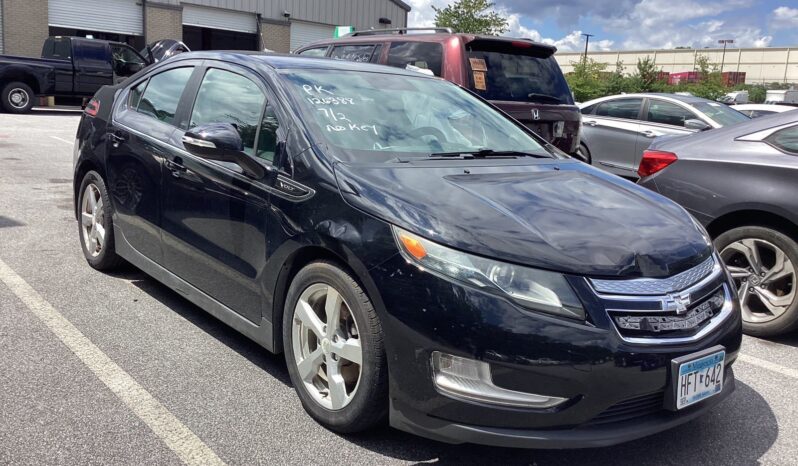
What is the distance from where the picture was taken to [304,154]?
127 inches

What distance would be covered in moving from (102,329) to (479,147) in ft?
7.65

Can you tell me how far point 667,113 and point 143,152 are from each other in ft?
25.7

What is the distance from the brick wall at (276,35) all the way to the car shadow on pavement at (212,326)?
28408 millimetres

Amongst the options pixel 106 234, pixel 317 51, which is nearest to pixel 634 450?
pixel 106 234

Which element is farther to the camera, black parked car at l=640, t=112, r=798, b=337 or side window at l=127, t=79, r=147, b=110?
side window at l=127, t=79, r=147, b=110

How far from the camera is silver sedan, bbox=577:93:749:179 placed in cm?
975

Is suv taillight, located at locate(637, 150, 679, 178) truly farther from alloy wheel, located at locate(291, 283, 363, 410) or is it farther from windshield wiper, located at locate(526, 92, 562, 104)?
alloy wheel, located at locate(291, 283, 363, 410)

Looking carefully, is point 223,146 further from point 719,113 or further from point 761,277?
point 719,113

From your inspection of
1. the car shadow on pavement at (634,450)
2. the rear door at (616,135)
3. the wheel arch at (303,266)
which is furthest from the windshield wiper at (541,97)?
the wheel arch at (303,266)

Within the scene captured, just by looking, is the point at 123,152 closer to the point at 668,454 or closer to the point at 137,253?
the point at 137,253

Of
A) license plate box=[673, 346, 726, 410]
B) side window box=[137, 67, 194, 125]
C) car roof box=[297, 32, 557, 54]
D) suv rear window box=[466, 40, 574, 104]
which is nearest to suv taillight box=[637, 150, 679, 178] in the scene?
suv rear window box=[466, 40, 574, 104]

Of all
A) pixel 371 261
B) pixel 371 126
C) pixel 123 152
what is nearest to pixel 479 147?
pixel 371 126

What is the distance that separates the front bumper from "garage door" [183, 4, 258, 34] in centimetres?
2979

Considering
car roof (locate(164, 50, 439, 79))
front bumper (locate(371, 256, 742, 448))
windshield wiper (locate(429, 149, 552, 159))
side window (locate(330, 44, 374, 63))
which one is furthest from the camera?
side window (locate(330, 44, 374, 63))
